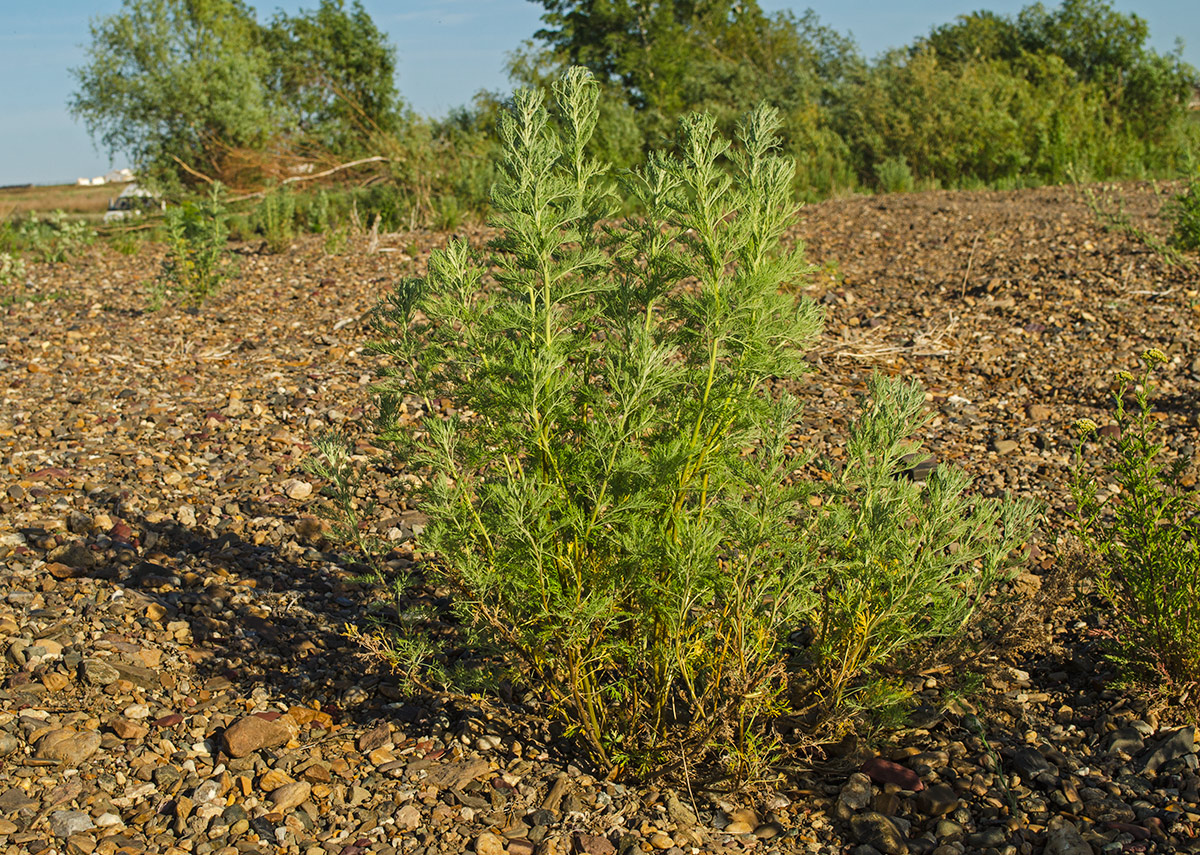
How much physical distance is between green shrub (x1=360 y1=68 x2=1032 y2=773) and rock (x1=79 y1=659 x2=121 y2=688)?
996 millimetres

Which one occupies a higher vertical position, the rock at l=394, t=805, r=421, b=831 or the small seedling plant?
the small seedling plant

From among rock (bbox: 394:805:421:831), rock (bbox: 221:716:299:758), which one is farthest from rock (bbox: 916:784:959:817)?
rock (bbox: 221:716:299:758)

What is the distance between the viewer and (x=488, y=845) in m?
2.37

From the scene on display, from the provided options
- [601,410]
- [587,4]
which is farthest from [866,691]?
[587,4]

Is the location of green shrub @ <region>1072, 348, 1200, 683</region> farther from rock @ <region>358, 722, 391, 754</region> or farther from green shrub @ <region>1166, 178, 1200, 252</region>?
green shrub @ <region>1166, 178, 1200, 252</region>

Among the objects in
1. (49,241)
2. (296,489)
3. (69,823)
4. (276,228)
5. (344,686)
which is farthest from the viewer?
(49,241)

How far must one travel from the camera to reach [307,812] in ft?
8.00

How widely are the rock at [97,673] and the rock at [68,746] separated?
0.22 meters

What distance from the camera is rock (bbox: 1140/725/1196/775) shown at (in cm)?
260

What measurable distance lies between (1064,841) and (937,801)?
324 millimetres

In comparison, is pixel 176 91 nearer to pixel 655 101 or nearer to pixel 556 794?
pixel 655 101

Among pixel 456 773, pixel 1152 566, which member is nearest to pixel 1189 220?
pixel 1152 566

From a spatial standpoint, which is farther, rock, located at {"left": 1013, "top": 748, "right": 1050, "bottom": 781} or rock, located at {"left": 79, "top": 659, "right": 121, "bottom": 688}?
rock, located at {"left": 79, "top": 659, "right": 121, "bottom": 688}

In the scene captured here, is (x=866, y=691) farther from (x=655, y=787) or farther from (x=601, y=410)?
(x=601, y=410)
